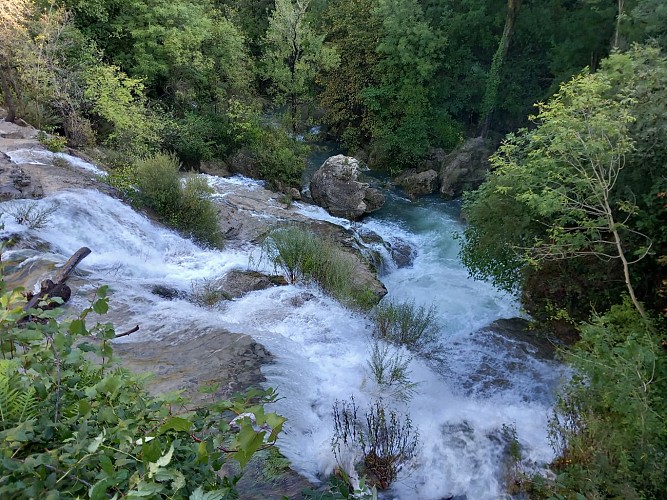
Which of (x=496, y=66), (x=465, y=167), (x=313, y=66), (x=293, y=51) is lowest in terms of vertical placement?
(x=465, y=167)

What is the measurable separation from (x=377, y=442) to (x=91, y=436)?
3014 mm

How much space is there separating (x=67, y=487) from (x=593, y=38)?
56.7 feet

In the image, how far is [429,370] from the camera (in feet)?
18.8

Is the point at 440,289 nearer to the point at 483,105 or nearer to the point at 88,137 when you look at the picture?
the point at 88,137

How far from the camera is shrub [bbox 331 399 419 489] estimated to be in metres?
3.94

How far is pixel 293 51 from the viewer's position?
15883 mm

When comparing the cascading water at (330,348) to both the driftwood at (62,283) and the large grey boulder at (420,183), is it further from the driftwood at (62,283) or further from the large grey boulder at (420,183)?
the large grey boulder at (420,183)

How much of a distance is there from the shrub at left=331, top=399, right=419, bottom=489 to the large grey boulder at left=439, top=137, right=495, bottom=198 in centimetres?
1133

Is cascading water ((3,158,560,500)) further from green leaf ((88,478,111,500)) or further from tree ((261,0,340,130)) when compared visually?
tree ((261,0,340,130))

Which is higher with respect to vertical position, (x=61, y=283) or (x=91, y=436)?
(x=91, y=436)

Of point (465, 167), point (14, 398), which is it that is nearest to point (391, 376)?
point (14, 398)

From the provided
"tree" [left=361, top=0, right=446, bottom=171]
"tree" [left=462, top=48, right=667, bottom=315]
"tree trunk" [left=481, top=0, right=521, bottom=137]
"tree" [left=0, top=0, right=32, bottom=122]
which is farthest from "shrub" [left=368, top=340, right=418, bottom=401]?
"tree trunk" [left=481, top=0, right=521, bottom=137]

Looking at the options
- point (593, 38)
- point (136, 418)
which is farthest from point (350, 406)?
point (593, 38)

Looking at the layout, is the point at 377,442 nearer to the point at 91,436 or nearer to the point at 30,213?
the point at 91,436
